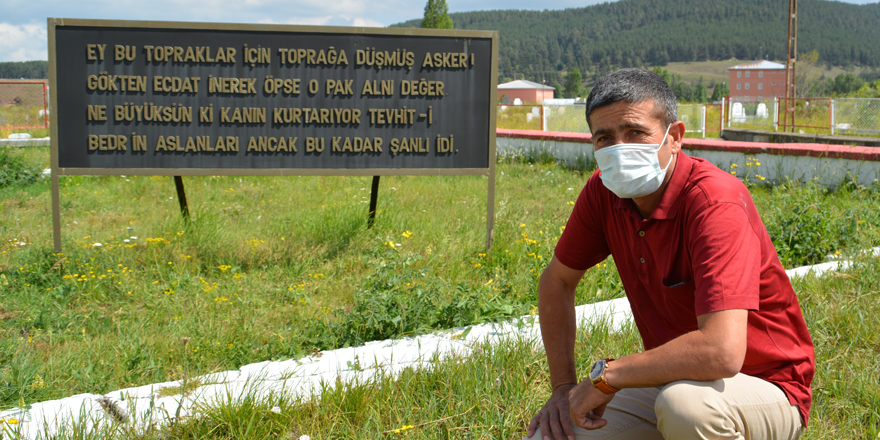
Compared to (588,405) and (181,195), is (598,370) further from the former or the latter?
(181,195)

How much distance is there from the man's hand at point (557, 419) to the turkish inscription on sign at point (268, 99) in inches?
147

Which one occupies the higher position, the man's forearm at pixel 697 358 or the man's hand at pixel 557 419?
the man's forearm at pixel 697 358

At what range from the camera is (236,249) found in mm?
5648

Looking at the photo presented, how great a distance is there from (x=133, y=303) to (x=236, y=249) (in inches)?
51.2

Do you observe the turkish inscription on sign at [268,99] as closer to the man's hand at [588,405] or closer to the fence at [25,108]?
the man's hand at [588,405]

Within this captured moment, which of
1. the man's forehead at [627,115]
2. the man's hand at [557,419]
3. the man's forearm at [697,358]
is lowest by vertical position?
the man's hand at [557,419]

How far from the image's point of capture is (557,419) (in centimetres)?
216

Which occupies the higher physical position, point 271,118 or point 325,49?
point 325,49

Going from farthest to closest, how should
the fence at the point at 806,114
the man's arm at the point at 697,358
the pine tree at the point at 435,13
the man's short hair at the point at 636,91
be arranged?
the pine tree at the point at 435,13 < the fence at the point at 806,114 < the man's short hair at the point at 636,91 < the man's arm at the point at 697,358

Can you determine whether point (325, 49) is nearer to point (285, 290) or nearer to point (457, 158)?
point (457, 158)

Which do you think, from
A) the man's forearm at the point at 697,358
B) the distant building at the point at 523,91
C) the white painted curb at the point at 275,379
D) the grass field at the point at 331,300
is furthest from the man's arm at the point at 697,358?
the distant building at the point at 523,91

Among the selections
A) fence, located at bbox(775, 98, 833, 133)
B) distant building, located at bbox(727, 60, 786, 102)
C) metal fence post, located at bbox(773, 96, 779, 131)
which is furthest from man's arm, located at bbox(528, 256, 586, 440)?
distant building, located at bbox(727, 60, 786, 102)

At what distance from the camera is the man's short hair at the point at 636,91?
2027mm

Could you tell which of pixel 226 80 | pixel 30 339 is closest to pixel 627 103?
pixel 30 339
